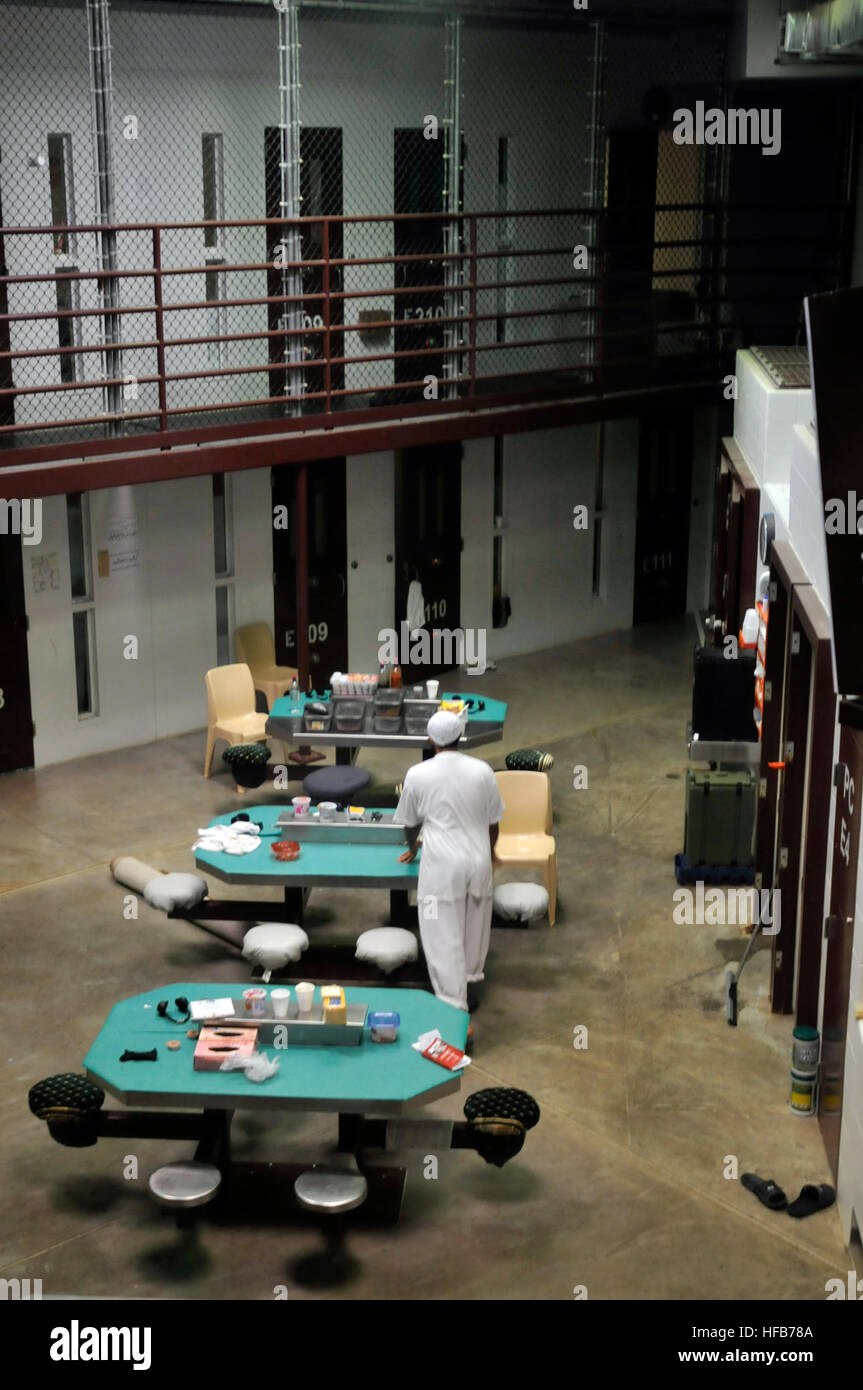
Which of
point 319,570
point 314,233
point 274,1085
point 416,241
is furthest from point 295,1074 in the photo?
point 416,241

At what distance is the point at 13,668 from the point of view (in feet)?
45.9

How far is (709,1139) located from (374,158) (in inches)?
416

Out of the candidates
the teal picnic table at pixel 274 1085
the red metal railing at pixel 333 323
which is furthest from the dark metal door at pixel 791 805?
the red metal railing at pixel 333 323

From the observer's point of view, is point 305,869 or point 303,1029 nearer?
point 303,1029

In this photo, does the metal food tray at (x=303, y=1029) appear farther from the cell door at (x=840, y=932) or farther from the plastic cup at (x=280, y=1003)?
the cell door at (x=840, y=932)

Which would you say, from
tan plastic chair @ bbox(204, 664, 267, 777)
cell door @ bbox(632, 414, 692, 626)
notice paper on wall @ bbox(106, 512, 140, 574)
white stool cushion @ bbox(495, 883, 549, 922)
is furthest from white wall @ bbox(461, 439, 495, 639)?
white stool cushion @ bbox(495, 883, 549, 922)

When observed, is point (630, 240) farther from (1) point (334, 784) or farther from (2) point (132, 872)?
(2) point (132, 872)

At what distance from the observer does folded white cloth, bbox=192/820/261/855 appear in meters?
10.4

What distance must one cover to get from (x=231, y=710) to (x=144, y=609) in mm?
1348

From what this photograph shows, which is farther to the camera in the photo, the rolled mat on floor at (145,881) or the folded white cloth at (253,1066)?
the rolled mat on floor at (145,881)

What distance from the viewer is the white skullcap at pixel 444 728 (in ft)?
30.8

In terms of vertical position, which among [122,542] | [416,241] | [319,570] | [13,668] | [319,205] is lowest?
[13,668]

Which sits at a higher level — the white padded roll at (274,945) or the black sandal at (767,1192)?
the white padded roll at (274,945)

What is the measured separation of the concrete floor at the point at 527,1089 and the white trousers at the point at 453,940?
0.36 meters
